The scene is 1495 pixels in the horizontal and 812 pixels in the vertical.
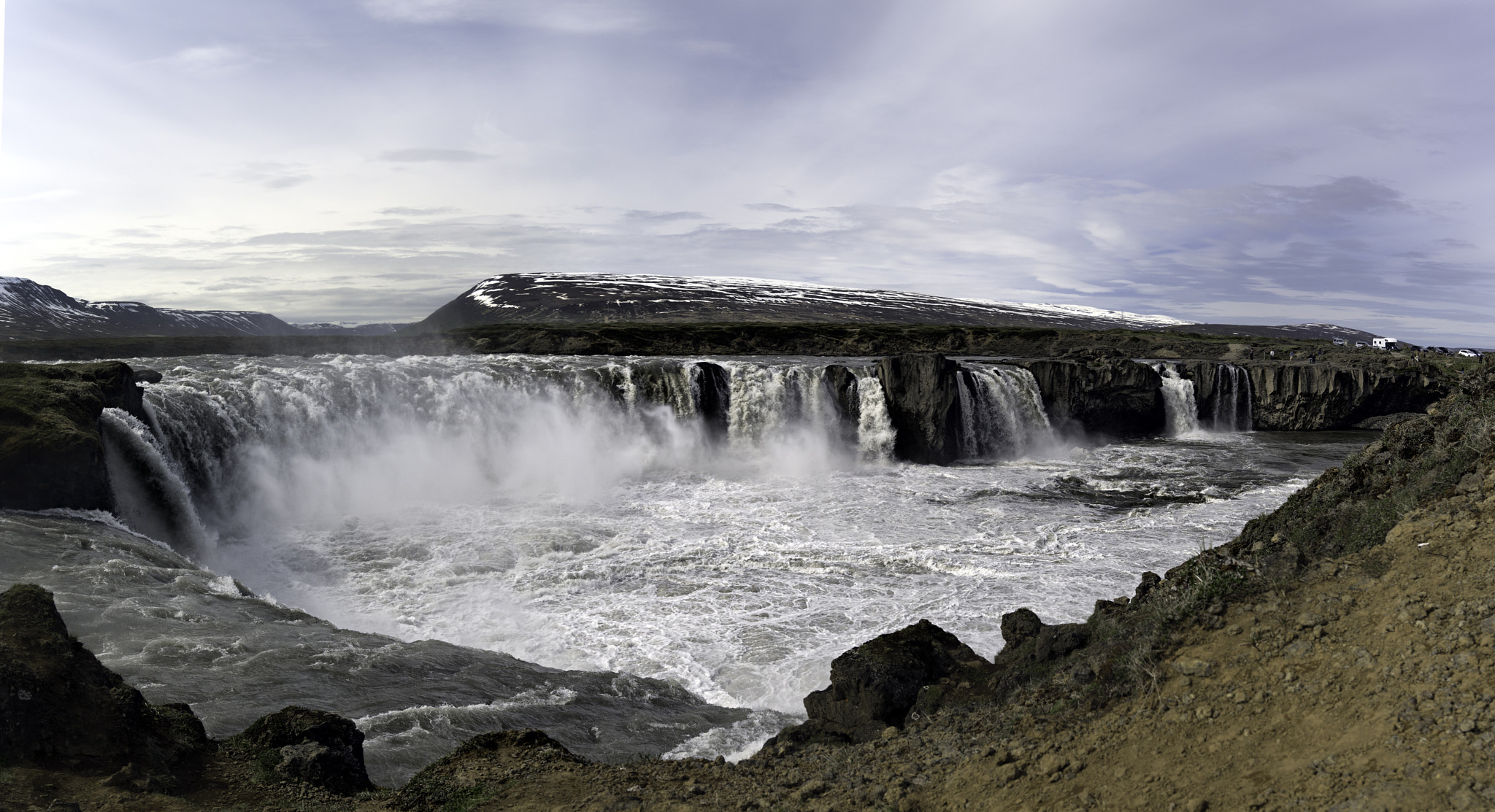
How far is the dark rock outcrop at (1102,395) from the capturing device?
1446 inches

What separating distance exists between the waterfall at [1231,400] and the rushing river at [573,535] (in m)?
3.09

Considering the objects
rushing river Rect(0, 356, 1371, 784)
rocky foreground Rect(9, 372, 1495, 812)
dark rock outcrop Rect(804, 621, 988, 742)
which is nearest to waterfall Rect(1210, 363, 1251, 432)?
rushing river Rect(0, 356, 1371, 784)

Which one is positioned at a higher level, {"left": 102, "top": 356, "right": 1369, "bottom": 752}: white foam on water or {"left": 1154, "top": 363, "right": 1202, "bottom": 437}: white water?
{"left": 1154, "top": 363, "right": 1202, "bottom": 437}: white water

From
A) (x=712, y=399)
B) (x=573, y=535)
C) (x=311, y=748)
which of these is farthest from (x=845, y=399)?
(x=311, y=748)

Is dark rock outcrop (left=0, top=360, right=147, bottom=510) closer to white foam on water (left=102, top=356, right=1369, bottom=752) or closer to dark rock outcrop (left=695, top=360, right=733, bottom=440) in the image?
white foam on water (left=102, top=356, right=1369, bottom=752)

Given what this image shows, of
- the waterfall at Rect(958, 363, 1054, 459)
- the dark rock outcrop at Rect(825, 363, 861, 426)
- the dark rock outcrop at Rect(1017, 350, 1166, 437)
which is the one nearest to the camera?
the dark rock outcrop at Rect(825, 363, 861, 426)

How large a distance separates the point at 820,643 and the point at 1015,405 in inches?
992

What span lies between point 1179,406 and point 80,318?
165136mm

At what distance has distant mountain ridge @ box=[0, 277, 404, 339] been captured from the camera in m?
111

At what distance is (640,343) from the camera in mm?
60562

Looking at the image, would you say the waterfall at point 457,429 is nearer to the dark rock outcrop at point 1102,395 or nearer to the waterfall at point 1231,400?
the dark rock outcrop at point 1102,395

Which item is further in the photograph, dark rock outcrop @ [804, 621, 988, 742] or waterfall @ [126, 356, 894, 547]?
waterfall @ [126, 356, 894, 547]

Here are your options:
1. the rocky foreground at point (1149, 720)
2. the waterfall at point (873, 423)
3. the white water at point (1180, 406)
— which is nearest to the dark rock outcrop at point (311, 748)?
the rocky foreground at point (1149, 720)

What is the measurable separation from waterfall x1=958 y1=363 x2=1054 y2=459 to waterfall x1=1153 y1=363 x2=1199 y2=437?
27.3 feet
